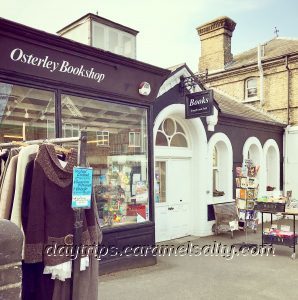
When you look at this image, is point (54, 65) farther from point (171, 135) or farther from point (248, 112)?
point (248, 112)

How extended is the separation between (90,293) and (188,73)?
23.8 feet

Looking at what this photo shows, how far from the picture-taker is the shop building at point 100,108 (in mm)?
5609

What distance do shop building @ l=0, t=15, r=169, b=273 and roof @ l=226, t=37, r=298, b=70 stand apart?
31.8 feet

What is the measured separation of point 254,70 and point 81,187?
48.5 ft

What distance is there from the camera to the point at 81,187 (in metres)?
3.04

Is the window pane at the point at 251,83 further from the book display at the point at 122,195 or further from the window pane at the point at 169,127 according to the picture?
the book display at the point at 122,195

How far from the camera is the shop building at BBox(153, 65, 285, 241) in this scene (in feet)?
30.9

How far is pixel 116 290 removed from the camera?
5.75 meters

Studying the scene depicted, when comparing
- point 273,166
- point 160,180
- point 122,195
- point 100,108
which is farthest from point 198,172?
point 273,166

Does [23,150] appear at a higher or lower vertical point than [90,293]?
higher

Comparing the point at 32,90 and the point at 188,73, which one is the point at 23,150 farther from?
the point at 188,73

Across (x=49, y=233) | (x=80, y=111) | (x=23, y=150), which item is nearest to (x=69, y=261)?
(x=49, y=233)

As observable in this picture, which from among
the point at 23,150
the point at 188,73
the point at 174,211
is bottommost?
the point at 174,211

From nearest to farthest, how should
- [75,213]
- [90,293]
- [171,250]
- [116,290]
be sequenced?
[75,213] < [90,293] < [116,290] < [171,250]
